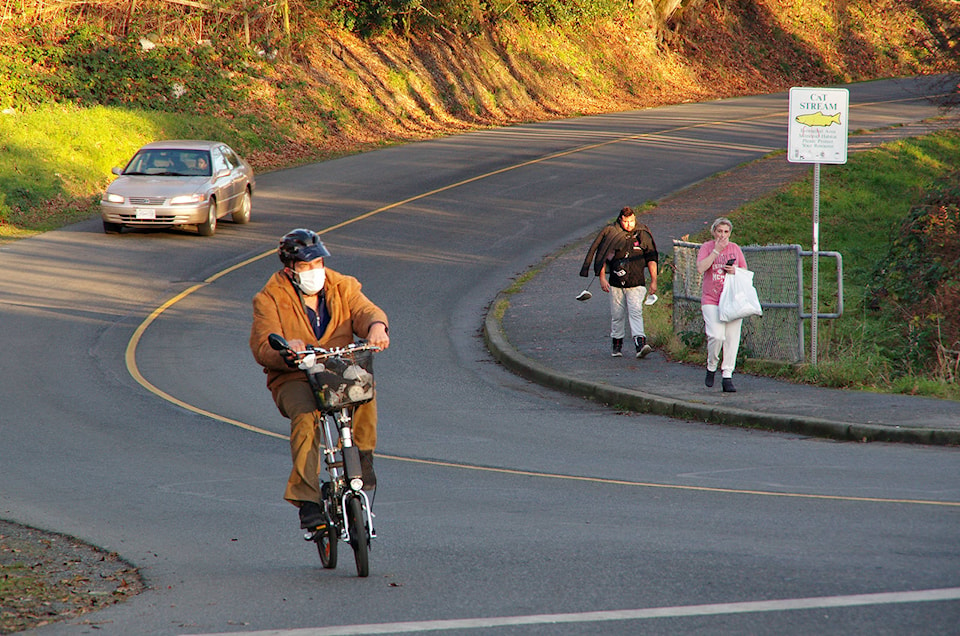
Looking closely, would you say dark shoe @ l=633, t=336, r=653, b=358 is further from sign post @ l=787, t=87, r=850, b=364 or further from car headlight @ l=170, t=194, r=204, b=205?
car headlight @ l=170, t=194, r=204, b=205

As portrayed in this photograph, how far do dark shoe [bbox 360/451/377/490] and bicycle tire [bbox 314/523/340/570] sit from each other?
311 mm

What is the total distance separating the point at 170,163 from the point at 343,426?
18944 mm

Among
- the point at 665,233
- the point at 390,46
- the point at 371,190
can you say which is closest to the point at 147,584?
the point at 665,233

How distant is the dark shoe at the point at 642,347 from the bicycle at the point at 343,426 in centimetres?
825

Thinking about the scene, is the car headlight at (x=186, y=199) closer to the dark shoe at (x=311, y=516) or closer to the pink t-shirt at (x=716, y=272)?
the pink t-shirt at (x=716, y=272)

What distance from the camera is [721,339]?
1292cm

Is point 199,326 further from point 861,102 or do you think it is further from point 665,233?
point 861,102

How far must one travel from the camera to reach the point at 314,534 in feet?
22.9

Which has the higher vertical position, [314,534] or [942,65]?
[942,65]

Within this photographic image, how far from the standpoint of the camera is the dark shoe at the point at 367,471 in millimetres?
6881

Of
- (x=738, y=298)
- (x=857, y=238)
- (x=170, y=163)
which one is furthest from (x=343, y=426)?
(x=857, y=238)

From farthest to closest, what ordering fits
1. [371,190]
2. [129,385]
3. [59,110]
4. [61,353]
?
[59,110] → [371,190] → [61,353] → [129,385]

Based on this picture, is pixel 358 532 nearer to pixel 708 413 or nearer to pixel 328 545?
pixel 328 545

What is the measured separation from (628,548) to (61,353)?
10.1m
